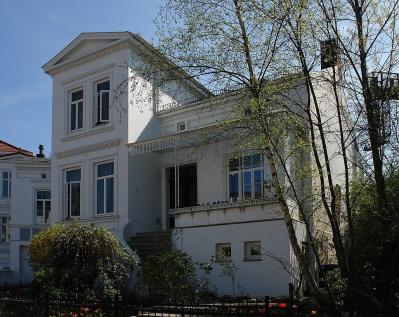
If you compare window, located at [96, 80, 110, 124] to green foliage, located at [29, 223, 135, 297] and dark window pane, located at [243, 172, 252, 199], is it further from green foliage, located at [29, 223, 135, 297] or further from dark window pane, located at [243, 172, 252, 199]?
green foliage, located at [29, 223, 135, 297]

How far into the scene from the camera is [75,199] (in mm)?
23875

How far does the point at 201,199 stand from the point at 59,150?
7.24 m

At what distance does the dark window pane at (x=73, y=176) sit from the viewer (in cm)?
2391

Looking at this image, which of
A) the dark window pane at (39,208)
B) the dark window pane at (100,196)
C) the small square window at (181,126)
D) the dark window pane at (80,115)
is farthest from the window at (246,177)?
the dark window pane at (39,208)

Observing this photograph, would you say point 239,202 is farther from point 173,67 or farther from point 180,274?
point 173,67

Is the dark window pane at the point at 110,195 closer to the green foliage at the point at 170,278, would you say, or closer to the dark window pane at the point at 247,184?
the dark window pane at the point at 247,184

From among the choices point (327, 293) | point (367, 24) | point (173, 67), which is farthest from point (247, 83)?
point (327, 293)

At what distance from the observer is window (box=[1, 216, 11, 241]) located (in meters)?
34.4

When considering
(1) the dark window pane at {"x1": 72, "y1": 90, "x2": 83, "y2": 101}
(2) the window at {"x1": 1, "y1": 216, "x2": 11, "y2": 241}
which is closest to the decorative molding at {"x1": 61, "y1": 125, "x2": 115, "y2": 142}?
(1) the dark window pane at {"x1": 72, "y1": 90, "x2": 83, "y2": 101}

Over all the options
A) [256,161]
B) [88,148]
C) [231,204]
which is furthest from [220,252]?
[88,148]

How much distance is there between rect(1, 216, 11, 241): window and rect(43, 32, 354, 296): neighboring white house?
38.5ft

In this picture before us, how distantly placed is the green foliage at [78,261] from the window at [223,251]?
8.68 feet

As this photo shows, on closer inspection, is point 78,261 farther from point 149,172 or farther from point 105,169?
point 105,169

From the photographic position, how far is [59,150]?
24562 millimetres
